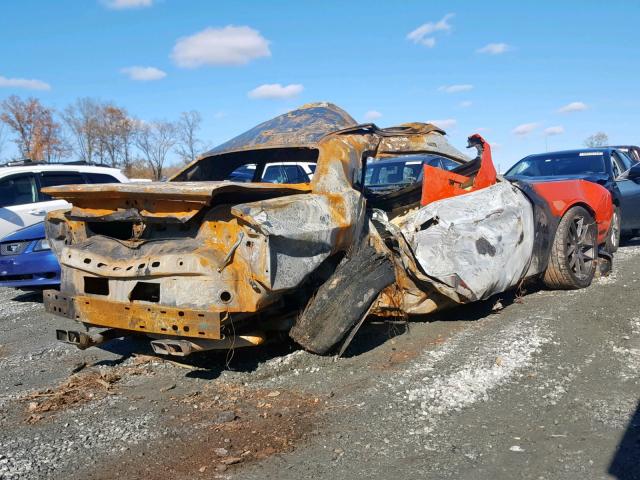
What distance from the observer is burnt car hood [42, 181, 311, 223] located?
11.6ft

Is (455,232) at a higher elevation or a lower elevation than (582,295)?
higher

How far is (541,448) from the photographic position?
115 inches

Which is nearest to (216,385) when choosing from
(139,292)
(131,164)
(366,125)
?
(139,292)

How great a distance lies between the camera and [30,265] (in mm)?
6691

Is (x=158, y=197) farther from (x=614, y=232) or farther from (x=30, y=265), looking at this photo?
(x=614, y=232)

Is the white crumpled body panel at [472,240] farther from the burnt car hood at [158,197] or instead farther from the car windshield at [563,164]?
the car windshield at [563,164]

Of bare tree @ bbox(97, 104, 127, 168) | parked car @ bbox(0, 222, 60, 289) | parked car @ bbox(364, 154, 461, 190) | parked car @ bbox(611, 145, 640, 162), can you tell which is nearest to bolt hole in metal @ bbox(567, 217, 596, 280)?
parked car @ bbox(364, 154, 461, 190)

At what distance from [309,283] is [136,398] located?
136cm

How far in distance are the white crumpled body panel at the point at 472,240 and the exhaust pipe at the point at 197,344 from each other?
4.67 ft

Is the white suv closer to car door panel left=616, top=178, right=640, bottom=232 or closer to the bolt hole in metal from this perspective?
the bolt hole in metal

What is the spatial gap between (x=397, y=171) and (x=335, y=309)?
2978 millimetres

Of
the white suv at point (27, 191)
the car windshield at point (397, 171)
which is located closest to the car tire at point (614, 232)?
the car windshield at point (397, 171)

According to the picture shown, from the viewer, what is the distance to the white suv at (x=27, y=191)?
8.84m

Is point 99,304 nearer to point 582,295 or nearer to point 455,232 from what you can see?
point 455,232
